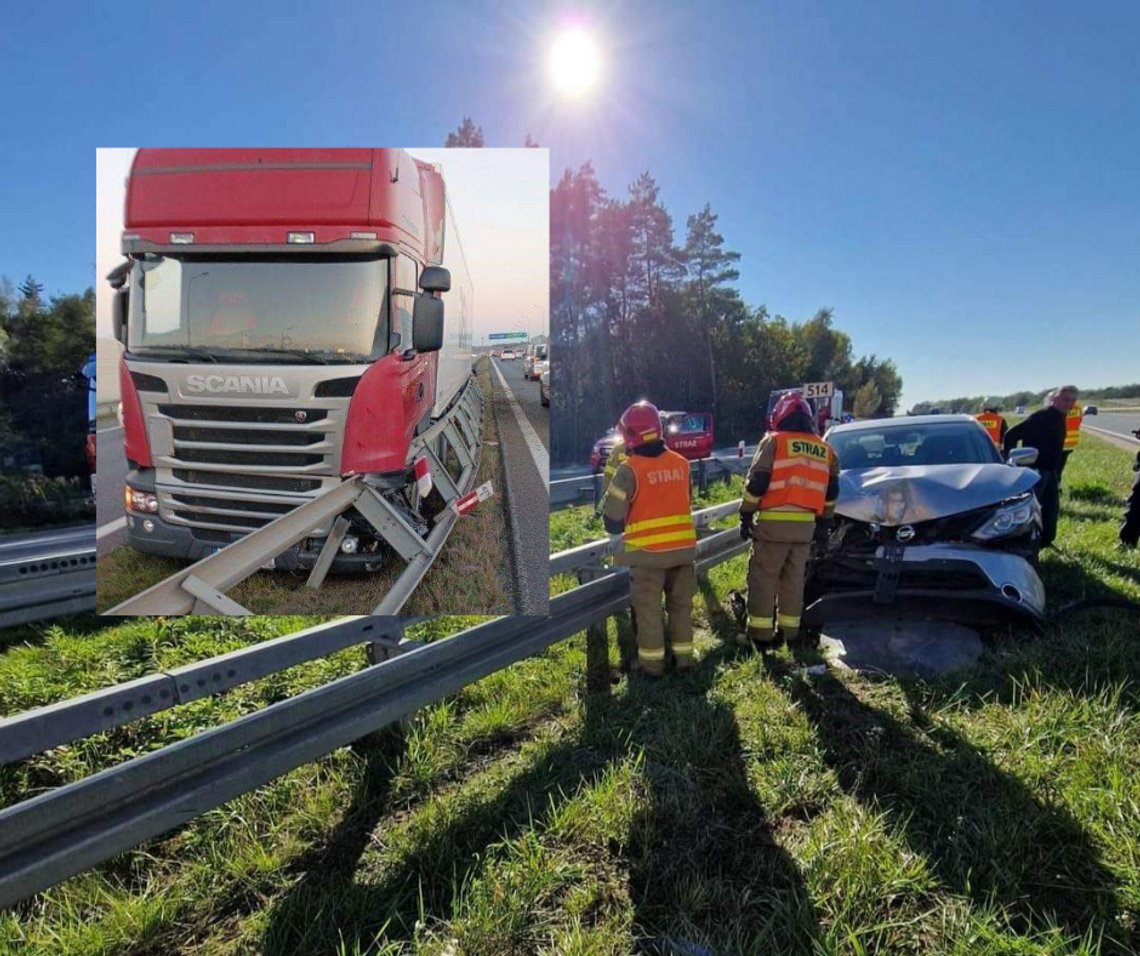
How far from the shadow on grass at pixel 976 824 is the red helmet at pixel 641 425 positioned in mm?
1856

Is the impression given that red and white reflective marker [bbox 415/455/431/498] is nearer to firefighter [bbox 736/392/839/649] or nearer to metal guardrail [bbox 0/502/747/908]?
metal guardrail [bbox 0/502/747/908]

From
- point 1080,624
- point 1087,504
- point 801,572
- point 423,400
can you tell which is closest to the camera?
point 423,400

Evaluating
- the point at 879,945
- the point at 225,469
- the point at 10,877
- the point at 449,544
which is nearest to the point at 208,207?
the point at 225,469

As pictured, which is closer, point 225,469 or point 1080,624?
point 225,469

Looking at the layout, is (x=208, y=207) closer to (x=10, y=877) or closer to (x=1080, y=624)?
(x=10, y=877)

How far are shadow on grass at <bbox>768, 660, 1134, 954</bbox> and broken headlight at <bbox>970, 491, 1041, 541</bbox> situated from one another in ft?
4.83

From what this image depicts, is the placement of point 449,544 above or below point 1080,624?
above

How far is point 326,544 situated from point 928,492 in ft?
11.8

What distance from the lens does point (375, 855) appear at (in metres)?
2.36

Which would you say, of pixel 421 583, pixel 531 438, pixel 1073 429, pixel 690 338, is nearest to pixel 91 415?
pixel 421 583

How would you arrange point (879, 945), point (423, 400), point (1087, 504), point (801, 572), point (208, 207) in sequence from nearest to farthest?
point (879, 945), point (208, 207), point (423, 400), point (801, 572), point (1087, 504)

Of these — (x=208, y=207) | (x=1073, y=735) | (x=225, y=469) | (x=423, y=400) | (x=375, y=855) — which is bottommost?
(x=375, y=855)

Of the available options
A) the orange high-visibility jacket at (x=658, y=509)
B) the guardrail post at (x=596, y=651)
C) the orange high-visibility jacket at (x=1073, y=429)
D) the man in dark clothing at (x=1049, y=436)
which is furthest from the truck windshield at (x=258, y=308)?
the orange high-visibility jacket at (x=1073, y=429)

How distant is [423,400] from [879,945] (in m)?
2.55
